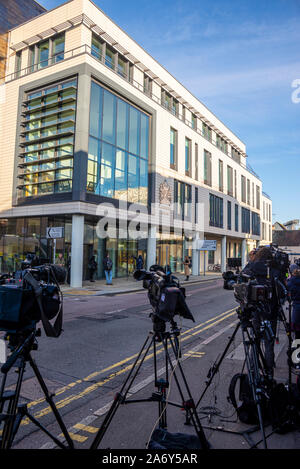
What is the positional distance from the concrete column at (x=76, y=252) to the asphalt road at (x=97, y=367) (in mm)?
8568

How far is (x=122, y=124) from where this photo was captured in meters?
22.5

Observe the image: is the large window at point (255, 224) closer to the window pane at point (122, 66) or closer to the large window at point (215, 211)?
the large window at point (215, 211)

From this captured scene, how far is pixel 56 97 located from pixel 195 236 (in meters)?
18.9

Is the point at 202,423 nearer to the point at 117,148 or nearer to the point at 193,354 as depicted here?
the point at 193,354

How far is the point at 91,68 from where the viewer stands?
19.3 metres

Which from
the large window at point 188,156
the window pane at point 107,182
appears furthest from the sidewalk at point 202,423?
the large window at point 188,156

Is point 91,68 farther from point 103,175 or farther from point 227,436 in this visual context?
point 227,436

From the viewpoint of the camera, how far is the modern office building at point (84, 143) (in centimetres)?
1927

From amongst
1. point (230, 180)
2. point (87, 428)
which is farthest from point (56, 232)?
point (230, 180)

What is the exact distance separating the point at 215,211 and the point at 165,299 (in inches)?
1379

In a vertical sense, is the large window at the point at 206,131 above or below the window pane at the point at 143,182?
above

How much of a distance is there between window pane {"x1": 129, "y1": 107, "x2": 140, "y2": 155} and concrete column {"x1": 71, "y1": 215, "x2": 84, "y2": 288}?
7.68m

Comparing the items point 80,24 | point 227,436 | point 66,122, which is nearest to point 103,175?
point 66,122

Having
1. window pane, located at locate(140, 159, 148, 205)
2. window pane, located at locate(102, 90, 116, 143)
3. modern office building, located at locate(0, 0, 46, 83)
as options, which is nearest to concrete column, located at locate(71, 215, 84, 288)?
window pane, located at locate(102, 90, 116, 143)
